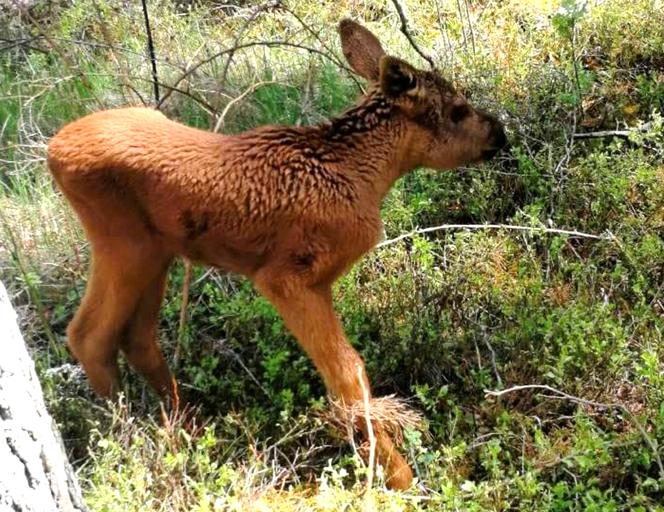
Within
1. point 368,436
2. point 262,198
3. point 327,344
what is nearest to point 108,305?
point 262,198

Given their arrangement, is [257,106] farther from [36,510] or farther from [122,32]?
[36,510]

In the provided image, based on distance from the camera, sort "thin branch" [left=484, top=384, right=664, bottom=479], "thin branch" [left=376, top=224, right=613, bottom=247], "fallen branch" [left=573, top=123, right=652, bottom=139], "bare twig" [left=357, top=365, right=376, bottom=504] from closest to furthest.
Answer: "bare twig" [left=357, top=365, right=376, bottom=504], "thin branch" [left=484, top=384, right=664, bottom=479], "thin branch" [left=376, top=224, right=613, bottom=247], "fallen branch" [left=573, top=123, right=652, bottom=139]

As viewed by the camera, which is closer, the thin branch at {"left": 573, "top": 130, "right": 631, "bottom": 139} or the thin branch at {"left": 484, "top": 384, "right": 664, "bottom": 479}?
the thin branch at {"left": 484, "top": 384, "right": 664, "bottom": 479}

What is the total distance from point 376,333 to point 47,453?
243cm

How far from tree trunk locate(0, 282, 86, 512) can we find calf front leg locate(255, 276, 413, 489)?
126 cm

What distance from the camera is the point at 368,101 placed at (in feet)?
14.2

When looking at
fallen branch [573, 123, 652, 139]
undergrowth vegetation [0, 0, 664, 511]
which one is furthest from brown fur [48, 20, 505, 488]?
fallen branch [573, 123, 652, 139]

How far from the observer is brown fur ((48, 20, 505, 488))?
13.1 feet

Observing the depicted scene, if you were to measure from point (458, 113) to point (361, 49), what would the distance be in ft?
1.77

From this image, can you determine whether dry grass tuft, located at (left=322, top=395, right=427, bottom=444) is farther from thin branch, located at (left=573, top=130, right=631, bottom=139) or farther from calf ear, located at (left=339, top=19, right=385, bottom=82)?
thin branch, located at (left=573, top=130, right=631, bottom=139)

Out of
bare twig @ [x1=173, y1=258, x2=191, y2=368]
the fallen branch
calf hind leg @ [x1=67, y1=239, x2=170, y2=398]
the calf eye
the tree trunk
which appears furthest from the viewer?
the fallen branch

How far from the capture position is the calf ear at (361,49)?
14.8ft

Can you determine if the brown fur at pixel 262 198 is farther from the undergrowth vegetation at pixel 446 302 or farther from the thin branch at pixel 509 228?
the thin branch at pixel 509 228

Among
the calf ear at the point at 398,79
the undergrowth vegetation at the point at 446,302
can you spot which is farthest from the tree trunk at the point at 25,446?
the calf ear at the point at 398,79
